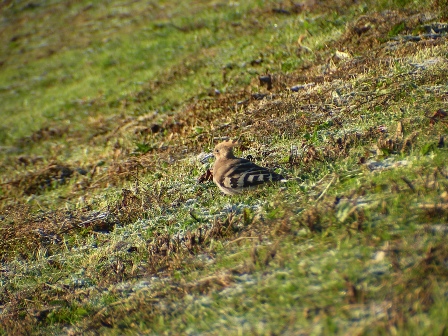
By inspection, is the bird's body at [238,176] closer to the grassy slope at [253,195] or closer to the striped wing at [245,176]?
the striped wing at [245,176]

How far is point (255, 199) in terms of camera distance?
663 centimetres

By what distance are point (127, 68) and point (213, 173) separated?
10.4 metres

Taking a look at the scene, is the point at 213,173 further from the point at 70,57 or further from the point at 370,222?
the point at 70,57

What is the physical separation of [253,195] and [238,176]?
0.27 meters

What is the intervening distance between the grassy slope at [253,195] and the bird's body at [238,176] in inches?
6.7

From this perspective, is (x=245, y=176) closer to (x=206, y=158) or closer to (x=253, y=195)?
(x=253, y=195)

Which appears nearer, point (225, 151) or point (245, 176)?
point (245, 176)

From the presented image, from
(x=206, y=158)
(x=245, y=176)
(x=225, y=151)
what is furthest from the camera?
(x=206, y=158)

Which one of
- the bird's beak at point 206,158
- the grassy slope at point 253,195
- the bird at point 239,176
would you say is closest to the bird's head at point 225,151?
the bird at point 239,176

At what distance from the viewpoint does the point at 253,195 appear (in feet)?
22.1

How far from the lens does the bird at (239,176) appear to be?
6578 mm

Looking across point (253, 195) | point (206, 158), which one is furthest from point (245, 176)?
point (206, 158)

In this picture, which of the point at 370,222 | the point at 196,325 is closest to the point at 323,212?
the point at 370,222

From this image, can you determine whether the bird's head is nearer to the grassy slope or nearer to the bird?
the bird
